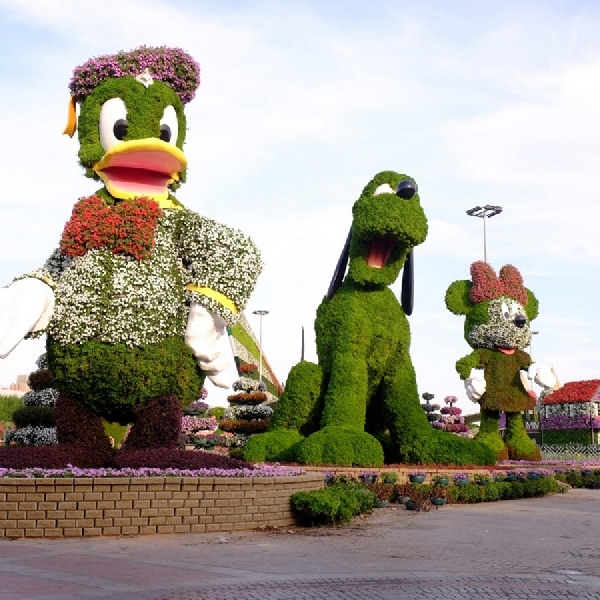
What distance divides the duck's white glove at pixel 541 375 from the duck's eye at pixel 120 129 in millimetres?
13626

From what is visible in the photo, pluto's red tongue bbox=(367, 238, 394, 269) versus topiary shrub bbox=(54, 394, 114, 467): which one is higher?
pluto's red tongue bbox=(367, 238, 394, 269)

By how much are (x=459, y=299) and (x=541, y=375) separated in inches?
108

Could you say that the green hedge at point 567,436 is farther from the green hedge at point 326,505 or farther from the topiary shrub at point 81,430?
the topiary shrub at point 81,430

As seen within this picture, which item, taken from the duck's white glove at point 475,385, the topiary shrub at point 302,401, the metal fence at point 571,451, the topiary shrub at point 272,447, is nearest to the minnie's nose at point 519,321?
the duck's white glove at point 475,385

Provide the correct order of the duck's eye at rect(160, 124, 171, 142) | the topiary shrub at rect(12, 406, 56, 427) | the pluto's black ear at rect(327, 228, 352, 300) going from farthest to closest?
the pluto's black ear at rect(327, 228, 352, 300) → the topiary shrub at rect(12, 406, 56, 427) → the duck's eye at rect(160, 124, 171, 142)

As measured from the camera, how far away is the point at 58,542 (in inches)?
290

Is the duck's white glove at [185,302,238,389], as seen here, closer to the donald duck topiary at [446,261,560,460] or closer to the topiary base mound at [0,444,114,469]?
the topiary base mound at [0,444,114,469]

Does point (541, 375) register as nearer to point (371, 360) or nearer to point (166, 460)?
point (371, 360)

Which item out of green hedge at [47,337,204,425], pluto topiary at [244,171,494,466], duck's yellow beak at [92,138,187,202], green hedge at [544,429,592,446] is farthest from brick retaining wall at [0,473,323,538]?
green hedge at [544,429,592,446]

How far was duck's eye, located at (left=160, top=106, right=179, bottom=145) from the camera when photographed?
973 cm

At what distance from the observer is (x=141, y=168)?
962 centimetres

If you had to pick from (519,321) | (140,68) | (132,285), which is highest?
(140,68)

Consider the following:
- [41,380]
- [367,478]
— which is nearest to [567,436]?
[367,478]

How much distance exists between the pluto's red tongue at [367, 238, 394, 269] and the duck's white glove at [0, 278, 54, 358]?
272 inches
